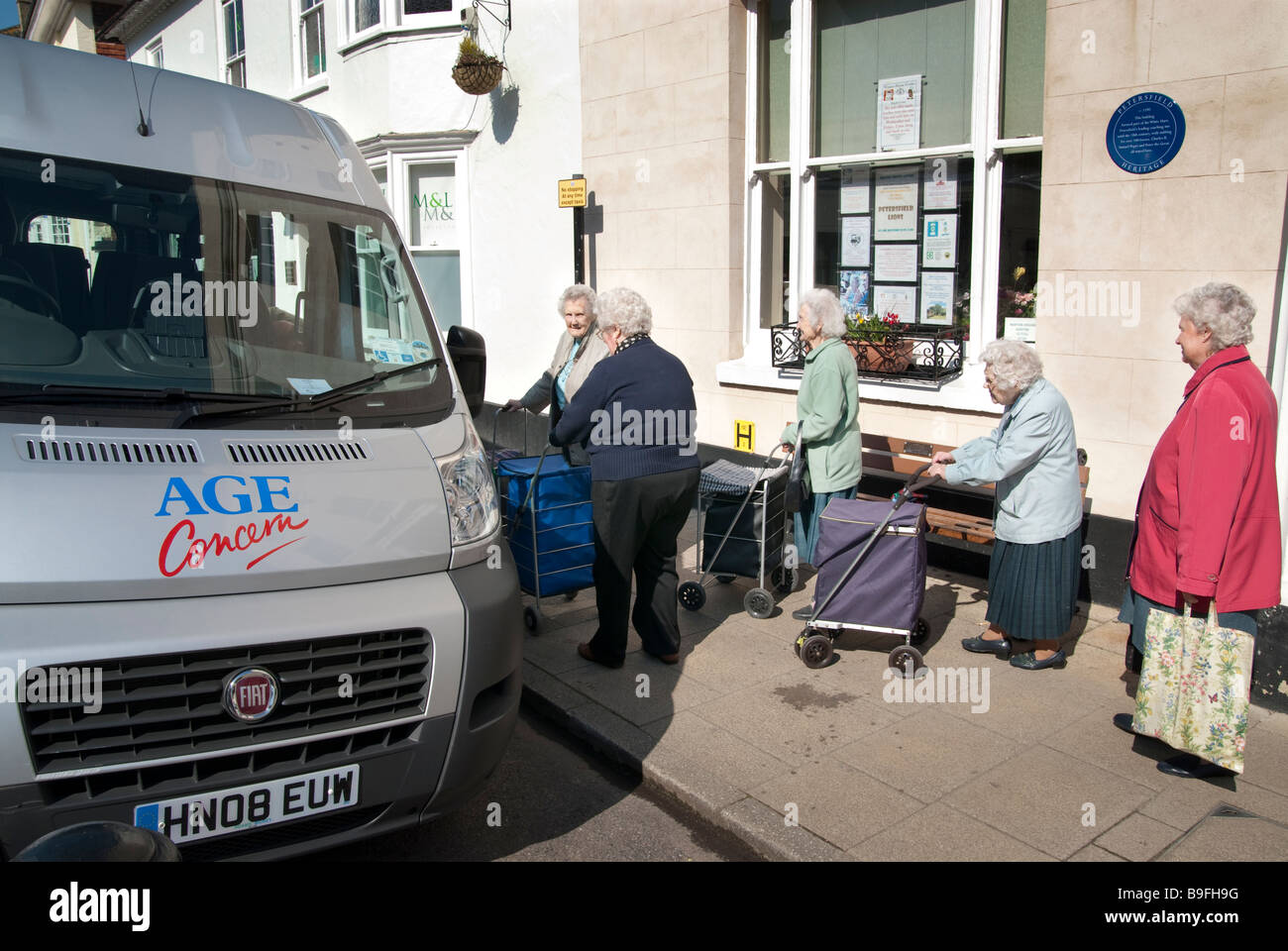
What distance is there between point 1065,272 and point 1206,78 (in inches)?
50.8

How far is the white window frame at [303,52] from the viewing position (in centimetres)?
1318

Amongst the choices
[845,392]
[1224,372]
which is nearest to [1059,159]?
[845,392]

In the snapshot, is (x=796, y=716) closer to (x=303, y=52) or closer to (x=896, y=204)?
(x=896, y=204)

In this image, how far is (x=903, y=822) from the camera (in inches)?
154

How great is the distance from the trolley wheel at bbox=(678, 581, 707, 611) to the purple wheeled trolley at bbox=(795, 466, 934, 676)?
103 centimetres

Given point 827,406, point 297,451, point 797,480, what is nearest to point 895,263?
point 827,406

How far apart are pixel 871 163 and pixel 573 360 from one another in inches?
122

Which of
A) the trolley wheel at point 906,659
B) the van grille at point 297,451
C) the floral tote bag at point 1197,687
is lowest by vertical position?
the trolley wheel at point 906,659

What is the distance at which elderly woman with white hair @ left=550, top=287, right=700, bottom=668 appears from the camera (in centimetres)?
506

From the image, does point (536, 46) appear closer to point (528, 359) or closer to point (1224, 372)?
point (528, 359)

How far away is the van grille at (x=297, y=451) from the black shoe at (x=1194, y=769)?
3.59 metres

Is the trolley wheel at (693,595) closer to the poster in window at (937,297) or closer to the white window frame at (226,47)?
the poster in window at (937,297)

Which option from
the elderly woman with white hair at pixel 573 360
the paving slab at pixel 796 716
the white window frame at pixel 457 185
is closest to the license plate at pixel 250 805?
the paving slab at pixel 796 716

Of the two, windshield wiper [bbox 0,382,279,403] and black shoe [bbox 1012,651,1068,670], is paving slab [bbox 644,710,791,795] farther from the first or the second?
windshield wiper [bbox 0,382,279,403]
